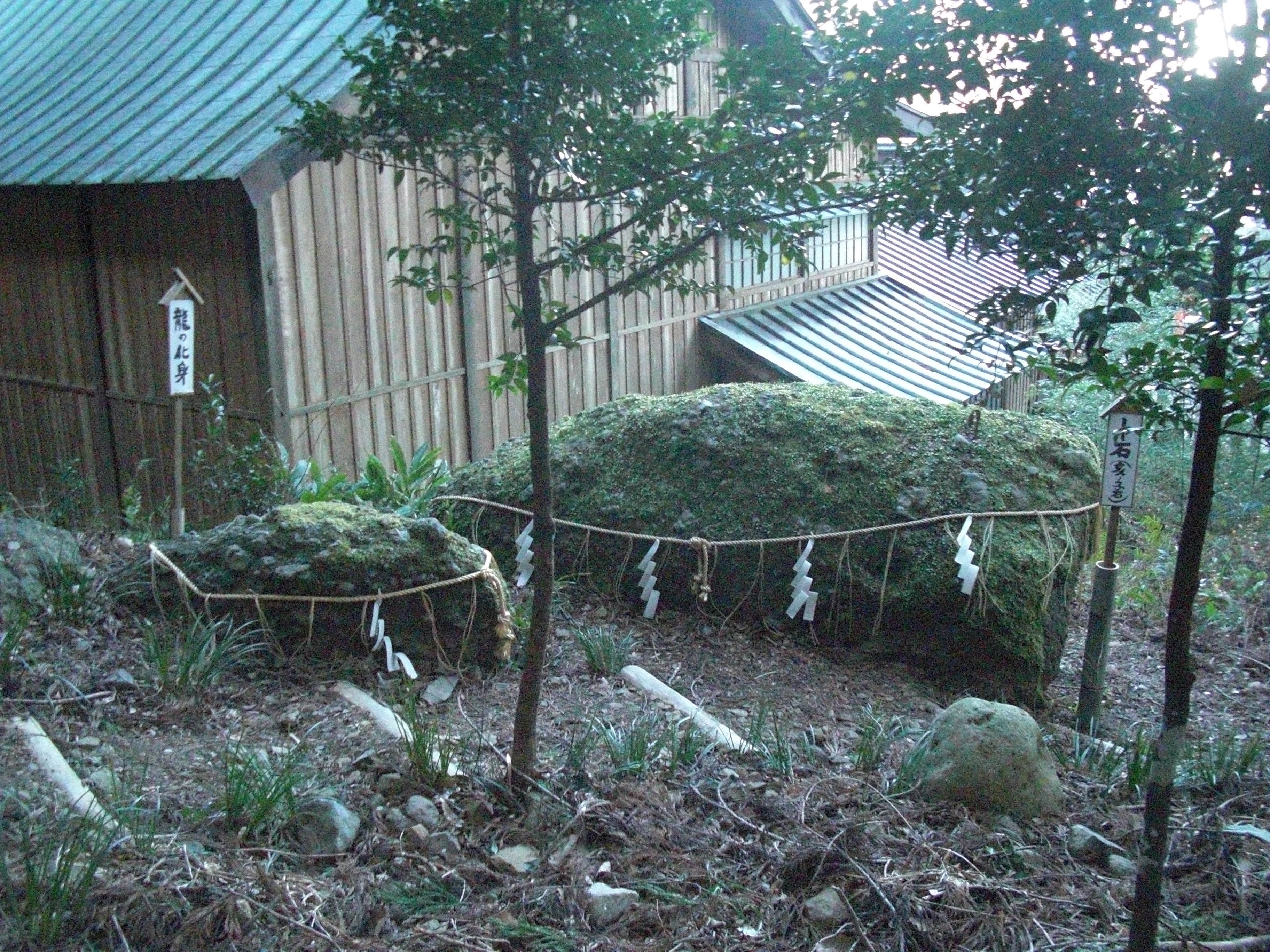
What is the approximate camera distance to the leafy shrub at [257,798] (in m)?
3.33

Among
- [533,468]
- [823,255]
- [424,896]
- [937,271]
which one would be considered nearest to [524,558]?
[533,468]

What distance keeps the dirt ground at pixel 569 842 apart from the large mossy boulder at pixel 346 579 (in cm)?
21

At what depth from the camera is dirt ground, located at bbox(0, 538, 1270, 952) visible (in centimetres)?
305

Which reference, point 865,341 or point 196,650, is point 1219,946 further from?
point 865,341

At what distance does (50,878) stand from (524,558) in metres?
3.61

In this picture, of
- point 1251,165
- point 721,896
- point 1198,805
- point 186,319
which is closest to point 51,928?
point 721,896

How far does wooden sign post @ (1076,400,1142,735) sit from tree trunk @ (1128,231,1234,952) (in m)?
2.61

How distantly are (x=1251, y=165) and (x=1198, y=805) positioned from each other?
8.47 ft

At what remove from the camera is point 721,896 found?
322 centimetres

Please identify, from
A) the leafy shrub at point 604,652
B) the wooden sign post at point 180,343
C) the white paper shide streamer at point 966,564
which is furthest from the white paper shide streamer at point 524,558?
A: the white paper shide streamer at point 966,564

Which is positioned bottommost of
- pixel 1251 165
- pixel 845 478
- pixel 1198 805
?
pixel 1198 805

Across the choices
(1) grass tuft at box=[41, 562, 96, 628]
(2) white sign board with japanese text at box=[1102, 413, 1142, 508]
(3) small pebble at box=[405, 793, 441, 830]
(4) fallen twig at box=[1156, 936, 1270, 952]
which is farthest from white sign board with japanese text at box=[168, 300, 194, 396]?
(4) fallen twig at box=[1156, 936, 1270, 952]

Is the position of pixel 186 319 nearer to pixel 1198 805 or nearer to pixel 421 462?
pixel 421 462

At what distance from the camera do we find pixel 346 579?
494 centimetres
